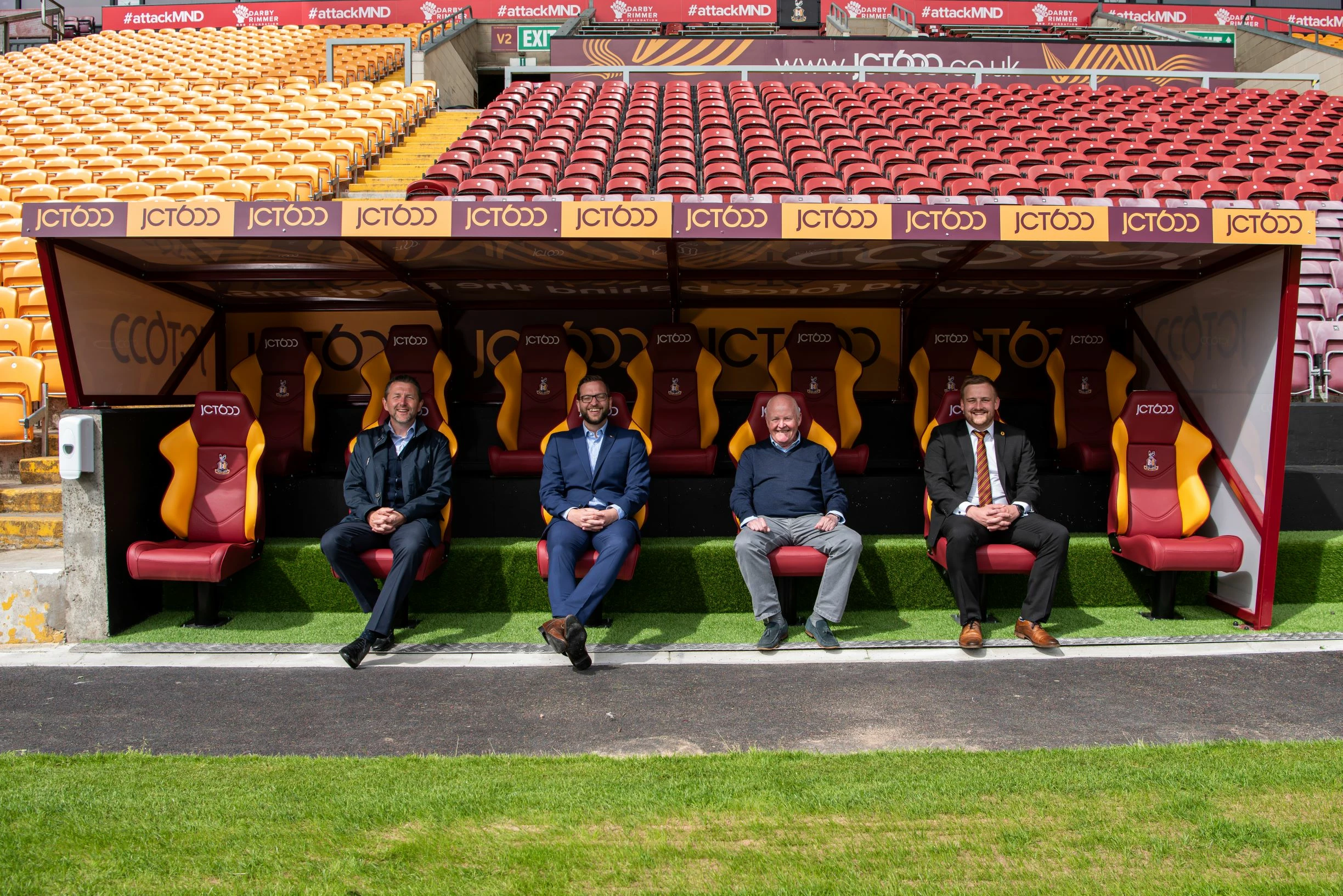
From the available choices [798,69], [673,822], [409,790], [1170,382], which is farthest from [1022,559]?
[798,69]

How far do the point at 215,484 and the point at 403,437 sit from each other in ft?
3.20

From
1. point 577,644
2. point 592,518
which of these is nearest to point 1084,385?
point 592,518

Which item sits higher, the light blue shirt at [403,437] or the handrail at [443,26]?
the handrail at [443,26]

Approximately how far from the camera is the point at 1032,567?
3.71 meters

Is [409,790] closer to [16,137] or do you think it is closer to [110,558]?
[110,558]

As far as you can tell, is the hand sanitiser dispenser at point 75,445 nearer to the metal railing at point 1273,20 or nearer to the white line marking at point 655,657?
the white line marking at point 655,657

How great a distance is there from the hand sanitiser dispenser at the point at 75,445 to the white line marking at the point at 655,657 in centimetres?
78

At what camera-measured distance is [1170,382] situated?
15.7 feet

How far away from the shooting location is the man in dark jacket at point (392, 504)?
143 inches

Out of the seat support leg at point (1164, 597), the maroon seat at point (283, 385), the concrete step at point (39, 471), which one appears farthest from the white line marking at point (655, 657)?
the maroon seat at point (283, 385)

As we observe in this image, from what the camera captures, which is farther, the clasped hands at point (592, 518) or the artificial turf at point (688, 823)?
the clasped hands at point (592, 518)

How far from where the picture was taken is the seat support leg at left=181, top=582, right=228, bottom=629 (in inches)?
154

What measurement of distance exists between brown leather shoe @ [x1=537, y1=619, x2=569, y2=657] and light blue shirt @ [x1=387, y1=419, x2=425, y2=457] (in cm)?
115

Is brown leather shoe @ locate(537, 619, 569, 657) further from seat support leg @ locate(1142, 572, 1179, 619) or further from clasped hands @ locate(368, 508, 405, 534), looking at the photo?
seat support leg @ locate(1142, 572, 1179, 619)
